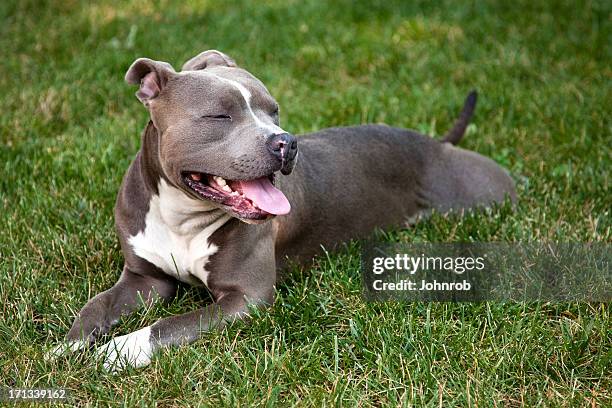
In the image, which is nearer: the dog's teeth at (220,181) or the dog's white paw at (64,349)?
the dog's white paw at (64,349)

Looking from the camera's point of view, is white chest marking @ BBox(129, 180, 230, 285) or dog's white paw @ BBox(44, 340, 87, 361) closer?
dog's white paw @ BBox(44, 340, 87, 361)

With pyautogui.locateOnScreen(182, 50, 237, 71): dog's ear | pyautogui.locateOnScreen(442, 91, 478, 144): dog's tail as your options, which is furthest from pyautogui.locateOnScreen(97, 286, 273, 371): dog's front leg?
pyautogui.locateOnScreen(442, 91, 478, 144): dog's tail

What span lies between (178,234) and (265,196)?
1.64 feet

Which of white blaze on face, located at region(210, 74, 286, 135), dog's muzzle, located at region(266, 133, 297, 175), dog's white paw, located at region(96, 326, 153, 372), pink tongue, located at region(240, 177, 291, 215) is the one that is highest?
white blaze on face, located at region(210, 74, 286, 135)

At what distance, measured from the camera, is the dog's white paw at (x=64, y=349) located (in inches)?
131

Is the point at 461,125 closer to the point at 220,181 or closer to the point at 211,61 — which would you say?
the point at 211,61

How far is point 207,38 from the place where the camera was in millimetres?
7375

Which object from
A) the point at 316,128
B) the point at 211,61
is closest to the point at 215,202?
the point at 211,61

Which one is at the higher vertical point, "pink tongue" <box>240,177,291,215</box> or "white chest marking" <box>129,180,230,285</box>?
"pink tongue" <box>240,177,291,215</box>

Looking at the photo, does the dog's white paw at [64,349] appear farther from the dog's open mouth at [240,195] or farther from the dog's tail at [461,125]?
the dog's tail at [461,125]

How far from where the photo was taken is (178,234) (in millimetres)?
3775

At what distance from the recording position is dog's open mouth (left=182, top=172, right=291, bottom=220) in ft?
11.4

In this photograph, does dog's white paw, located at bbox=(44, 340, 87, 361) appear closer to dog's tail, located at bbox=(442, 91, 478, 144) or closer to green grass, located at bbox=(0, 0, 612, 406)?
green grass, located at bbox=(0, 0, 612, 406)

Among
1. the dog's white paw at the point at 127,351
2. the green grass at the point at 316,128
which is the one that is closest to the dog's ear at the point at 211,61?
the green grass at the point at 316,128
